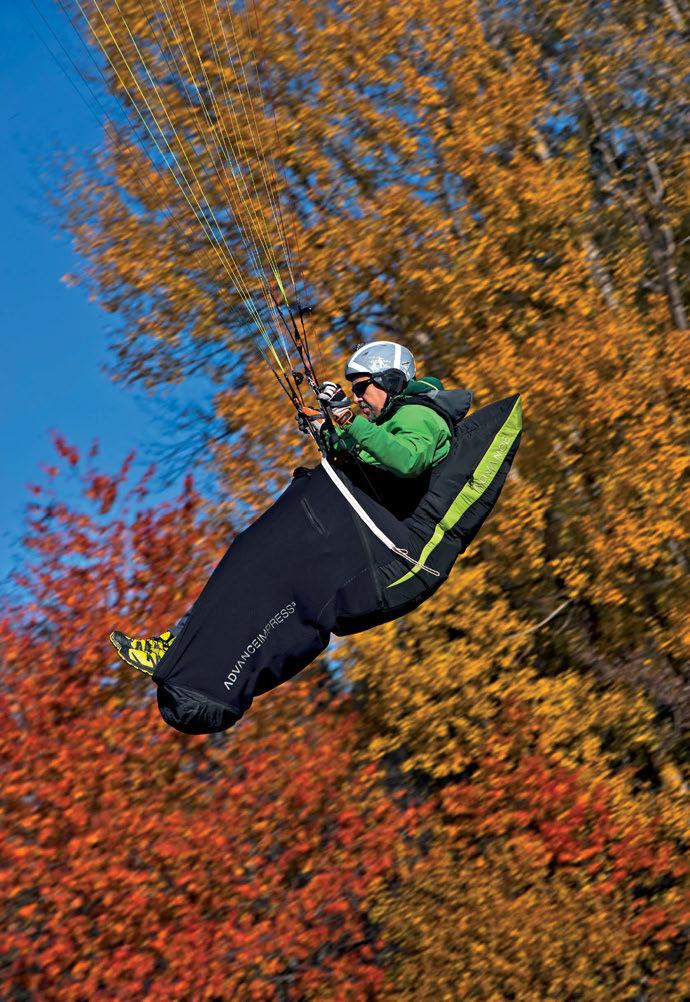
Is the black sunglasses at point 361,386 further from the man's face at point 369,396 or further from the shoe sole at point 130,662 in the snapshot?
the shoe sole at point 130,662

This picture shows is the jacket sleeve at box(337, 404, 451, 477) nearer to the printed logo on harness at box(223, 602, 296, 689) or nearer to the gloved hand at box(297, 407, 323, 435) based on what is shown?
the gloved hand at box(297, 407, 323, 435)

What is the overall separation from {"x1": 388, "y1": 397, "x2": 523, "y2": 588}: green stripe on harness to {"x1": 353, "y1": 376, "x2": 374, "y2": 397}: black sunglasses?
74 centimetres

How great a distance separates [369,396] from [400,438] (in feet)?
1.01

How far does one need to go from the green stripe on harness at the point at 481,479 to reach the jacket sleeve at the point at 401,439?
0.29 m

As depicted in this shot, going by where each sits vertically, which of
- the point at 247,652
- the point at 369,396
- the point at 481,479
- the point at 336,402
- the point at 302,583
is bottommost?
the point at 481,479

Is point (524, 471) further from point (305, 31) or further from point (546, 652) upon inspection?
point (305, 31)

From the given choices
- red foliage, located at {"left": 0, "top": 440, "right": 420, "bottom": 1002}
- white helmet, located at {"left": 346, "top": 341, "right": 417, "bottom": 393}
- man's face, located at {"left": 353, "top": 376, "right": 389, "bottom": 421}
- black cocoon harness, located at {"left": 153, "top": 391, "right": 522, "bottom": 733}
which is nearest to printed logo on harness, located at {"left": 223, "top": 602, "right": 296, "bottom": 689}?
black cocoon harness, located at {"left": 153, "top": 391, "right": 522, "bottom": 733}

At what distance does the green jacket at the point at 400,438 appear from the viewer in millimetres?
5406

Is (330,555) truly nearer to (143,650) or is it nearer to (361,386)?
(361,386)

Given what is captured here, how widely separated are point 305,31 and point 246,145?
207 cm

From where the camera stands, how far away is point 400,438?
5555 mm

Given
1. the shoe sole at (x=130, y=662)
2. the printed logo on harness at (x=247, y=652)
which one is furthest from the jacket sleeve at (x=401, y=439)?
the shoe sole at (x=130, y=662)

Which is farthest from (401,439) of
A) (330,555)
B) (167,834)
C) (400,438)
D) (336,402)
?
(167,834)

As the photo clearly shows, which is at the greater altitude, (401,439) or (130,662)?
(401,439)
